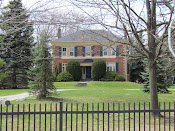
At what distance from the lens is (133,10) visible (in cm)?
736

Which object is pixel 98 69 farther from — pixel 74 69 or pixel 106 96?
pixel 106 96

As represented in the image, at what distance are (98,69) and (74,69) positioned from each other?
375 cm

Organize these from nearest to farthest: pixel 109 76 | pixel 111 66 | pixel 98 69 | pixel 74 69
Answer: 1. pixel 109 76
2. pixel 98 69
3. pixel 74 69
4. pixel 111 66

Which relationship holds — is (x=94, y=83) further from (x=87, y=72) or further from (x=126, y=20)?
(x=126, y=20)

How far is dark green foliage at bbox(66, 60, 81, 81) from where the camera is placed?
31422mm

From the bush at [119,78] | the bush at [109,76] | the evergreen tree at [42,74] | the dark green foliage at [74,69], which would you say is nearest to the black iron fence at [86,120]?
the evergreen tree at [42,74]

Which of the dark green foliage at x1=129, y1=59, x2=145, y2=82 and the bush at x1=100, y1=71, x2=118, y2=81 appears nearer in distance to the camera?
the bush at x1=100, y1=71, x2=118, y2=81

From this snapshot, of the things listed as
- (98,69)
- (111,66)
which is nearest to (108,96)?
(98,69)

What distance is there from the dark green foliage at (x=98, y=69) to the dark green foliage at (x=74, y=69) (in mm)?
2432

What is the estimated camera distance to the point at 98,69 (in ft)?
101

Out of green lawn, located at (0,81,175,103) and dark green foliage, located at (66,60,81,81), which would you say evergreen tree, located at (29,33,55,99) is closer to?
green lawn, located at (0,81,175,103)

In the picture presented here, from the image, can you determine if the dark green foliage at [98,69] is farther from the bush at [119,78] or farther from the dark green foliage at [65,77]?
the dark green foliage at [65,77]

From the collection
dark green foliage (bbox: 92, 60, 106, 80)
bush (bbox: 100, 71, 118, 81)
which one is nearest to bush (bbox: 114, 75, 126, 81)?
bush (bbox: 100, 71, 118, 81)

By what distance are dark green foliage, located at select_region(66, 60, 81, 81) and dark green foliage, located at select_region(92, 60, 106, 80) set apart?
243 centimetres
